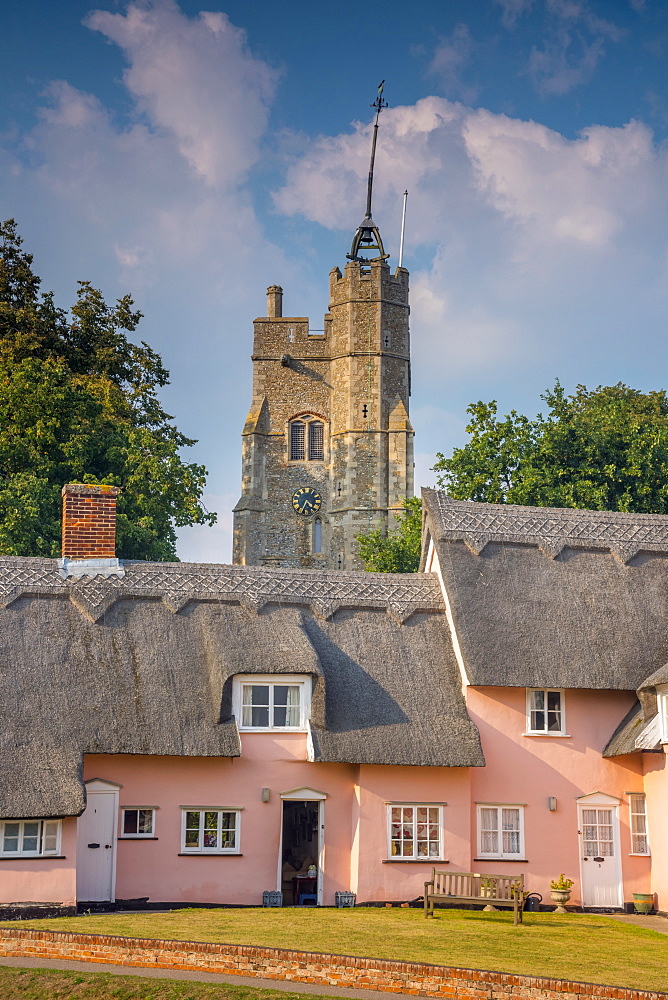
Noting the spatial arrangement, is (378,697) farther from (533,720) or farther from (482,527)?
(482,527)

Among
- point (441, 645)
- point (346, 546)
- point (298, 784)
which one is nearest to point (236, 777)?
point (298, 784)

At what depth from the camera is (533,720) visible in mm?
26281

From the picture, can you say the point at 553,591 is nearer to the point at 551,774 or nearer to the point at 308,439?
the point at 551,774

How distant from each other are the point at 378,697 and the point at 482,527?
17.3 feet

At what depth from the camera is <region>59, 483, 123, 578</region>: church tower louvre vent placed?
27000 millimetres

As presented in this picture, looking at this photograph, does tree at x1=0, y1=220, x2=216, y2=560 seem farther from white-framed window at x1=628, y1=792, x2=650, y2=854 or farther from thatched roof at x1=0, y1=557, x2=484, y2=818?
white-framed window at x1=628, y1=792, x2=650, y2=854

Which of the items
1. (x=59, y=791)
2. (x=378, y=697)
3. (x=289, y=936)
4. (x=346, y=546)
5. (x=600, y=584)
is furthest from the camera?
(x=346, y=546)

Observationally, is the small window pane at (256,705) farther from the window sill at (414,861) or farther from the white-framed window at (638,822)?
the white-framed window at (638,822)

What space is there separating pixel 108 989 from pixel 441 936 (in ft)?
18.0

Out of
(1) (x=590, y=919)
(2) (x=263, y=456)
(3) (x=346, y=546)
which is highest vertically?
(2) (x=263, y=456)

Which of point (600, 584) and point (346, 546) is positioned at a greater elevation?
point (346, 546)

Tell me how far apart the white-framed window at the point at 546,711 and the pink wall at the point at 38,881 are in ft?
32.0

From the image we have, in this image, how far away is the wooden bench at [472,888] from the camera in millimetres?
22314

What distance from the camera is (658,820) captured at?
82.8ft
